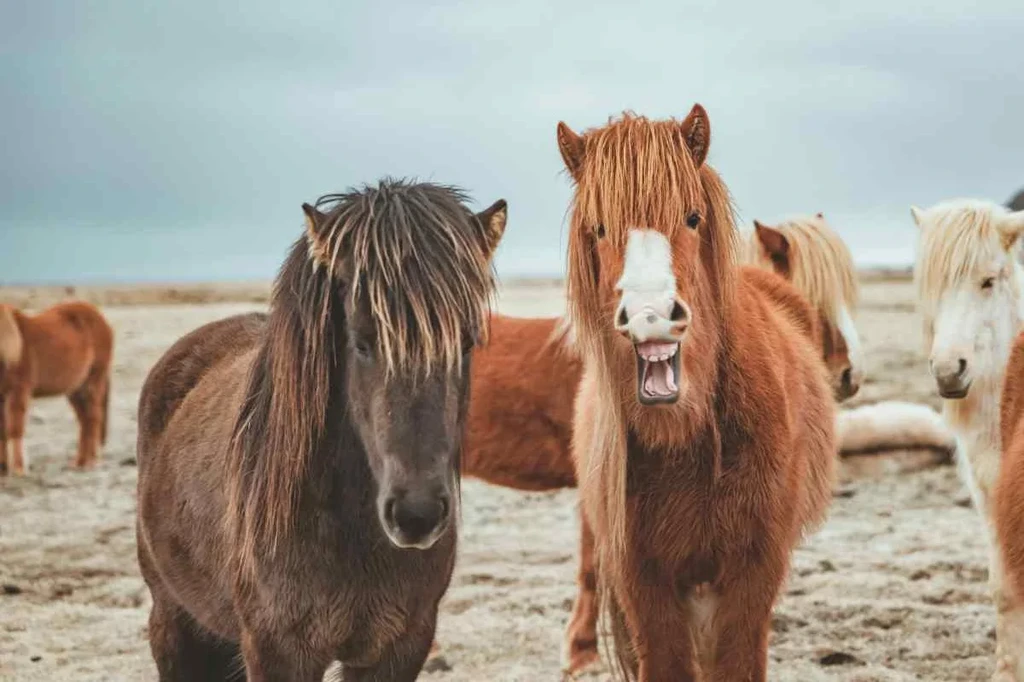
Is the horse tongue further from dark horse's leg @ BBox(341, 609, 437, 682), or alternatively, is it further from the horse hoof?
the horse hoof

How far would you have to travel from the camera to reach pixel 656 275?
278cm

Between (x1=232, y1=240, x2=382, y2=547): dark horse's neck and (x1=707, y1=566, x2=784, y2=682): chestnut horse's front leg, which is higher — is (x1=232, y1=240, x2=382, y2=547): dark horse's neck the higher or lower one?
the higher one

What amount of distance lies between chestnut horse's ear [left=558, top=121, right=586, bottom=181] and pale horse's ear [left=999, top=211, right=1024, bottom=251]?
2183 millimetres

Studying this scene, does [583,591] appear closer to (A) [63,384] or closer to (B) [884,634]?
(B) [884,634]

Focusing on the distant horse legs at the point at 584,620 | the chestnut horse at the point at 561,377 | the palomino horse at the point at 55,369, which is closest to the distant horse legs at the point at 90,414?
the palomino horse at the point at 55,369

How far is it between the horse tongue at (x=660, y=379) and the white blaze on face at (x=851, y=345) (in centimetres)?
267

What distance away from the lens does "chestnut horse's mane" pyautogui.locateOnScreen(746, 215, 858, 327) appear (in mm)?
5305

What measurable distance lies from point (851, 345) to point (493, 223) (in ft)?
9.34

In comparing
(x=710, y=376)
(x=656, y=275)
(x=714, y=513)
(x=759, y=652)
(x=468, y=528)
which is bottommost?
(x=468, y=528)

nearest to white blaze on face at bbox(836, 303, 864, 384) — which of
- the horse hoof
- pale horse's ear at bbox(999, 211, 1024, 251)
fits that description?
pale horse's ear at bbox(999, 211, 1024, 251)

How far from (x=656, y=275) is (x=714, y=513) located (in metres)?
0.76

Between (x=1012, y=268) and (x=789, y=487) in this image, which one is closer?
(x=789, y=487)

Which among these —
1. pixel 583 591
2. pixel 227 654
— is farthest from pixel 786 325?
pixel 227 654

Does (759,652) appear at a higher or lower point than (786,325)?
lower
